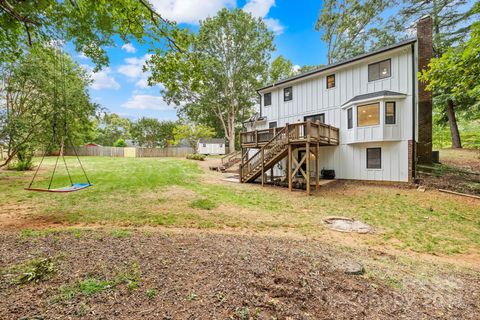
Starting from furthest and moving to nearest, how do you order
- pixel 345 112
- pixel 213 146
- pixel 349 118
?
pixel 213 146 < pixel 345 112 < pixel 349 118

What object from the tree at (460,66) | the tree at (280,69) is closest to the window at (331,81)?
the tree at (460,66)

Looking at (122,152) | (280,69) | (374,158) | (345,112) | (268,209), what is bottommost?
(268,209)

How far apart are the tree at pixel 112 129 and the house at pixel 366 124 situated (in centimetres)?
4896

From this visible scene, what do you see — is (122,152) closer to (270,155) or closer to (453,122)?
(270,155)

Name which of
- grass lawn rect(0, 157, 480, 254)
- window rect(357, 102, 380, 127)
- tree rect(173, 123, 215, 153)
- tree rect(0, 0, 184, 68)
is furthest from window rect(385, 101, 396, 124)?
tree rect(173, 123, 215, 153)

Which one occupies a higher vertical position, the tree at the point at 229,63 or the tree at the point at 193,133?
the tree at the point at 229,63

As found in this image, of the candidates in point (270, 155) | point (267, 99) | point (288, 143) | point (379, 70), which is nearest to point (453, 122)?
point (379, 70)

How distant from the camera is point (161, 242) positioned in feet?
13.8

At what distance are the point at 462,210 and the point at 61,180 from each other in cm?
1936

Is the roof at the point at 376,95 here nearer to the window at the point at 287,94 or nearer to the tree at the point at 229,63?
the window at the point at 287,94

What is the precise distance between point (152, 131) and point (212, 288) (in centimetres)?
5253

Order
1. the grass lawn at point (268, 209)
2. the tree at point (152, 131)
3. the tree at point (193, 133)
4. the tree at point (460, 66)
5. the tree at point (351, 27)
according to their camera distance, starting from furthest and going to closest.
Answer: the tree at point (152, 131)
the tree at point (193, 133)
the tree at point (351, 27)
the tree at point (460, 66)
the grass lawn at point (268, 209)

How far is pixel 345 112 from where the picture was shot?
1370 centimetres

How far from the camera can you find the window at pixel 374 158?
Answer: 12.6m
